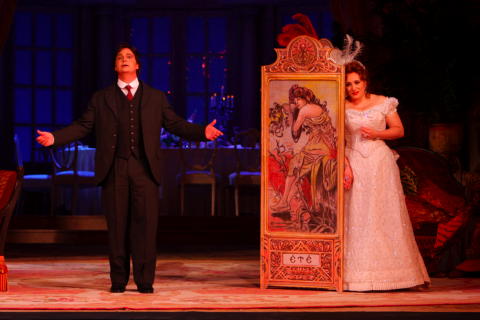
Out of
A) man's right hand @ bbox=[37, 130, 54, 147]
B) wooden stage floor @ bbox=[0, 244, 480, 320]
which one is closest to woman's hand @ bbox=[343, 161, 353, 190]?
wooden stage floor @ bbox=[0, 244, 480, 320]

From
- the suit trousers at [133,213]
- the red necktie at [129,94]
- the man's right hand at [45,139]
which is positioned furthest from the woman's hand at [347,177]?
the man's right hand at [45,139]

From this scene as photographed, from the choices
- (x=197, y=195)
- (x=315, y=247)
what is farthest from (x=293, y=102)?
(x=197, y=195)

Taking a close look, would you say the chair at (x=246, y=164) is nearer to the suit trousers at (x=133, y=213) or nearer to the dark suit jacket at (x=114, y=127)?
the dark suit jacket at (x=114, y=127)

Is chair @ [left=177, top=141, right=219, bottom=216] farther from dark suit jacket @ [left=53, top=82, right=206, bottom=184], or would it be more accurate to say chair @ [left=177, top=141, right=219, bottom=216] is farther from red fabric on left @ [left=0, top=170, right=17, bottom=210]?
dark suit jacket @ [left=53, top=82, right=206, bottom=184]

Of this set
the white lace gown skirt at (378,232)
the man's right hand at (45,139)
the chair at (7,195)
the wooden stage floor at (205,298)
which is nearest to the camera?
the wooden stage floor at (205,298)

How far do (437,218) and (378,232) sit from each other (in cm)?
98

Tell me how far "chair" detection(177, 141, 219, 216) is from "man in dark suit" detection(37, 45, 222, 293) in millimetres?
4854

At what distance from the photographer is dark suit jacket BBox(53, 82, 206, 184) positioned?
524 cm

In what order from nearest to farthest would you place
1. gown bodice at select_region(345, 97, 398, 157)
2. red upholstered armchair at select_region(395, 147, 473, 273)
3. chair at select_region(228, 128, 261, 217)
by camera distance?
gown bodice at select_region(345, 97, 398, 157) → red upholstered armchair at select_region(395, 147, 473, 273) → chair at select_region(228, 128, 261, 217)

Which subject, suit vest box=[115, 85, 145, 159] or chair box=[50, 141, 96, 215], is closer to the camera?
suit vest box=[115, 85, 145, 159]

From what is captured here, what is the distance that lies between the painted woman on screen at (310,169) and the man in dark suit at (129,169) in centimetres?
54

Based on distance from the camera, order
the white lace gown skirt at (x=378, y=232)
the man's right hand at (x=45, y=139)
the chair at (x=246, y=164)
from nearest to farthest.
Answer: the man's right hand at (x=45, y=139) < the white lace gown skirt at (x=378, y=232) < the chair at (x=246, y=164)

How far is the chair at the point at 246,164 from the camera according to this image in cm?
1035

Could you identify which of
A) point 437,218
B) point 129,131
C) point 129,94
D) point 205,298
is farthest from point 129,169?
point 437,218
